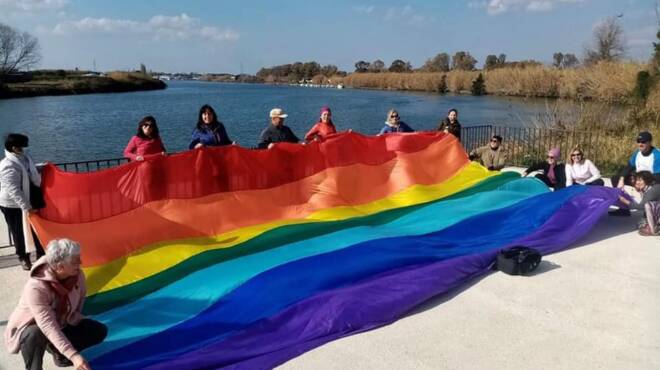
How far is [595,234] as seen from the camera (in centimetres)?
739

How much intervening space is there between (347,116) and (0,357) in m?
32.1

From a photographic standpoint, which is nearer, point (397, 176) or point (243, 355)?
point (243, 355)

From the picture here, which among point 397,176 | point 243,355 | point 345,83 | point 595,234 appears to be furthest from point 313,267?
point 345,83

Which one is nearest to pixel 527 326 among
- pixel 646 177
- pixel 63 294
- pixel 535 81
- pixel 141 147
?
pixel 63 294

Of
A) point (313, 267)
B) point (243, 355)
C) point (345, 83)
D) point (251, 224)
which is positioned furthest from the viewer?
point (345, 83)

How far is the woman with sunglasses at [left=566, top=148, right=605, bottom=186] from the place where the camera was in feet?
27.3

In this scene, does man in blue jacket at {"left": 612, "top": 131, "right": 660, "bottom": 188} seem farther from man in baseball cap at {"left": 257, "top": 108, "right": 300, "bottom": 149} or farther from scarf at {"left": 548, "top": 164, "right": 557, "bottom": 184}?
man in baseball cap at {"left": 257, "top": 108, "right": 300, "bottom": 149}

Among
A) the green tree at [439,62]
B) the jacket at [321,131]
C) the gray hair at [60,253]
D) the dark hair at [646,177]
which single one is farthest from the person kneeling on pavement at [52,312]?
the green tree at [439,62]

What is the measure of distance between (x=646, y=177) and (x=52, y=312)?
7.68 m

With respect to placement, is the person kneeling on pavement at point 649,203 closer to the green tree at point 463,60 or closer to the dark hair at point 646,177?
the dark hair at point 646,177

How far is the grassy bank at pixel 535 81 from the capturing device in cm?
2198

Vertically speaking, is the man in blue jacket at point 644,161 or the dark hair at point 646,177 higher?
the man in blue jacket at point 644,161

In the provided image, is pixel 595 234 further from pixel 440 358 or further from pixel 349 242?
pixel 440 358

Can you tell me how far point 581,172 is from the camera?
27.5 ft
